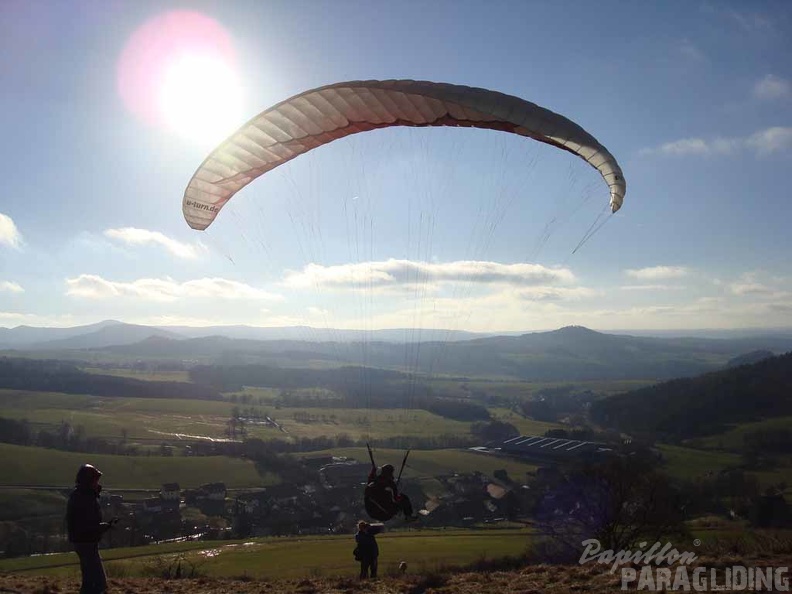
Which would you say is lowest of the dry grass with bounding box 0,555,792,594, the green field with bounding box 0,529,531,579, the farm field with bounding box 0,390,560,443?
the farm field with bounding box 0,390,560,443

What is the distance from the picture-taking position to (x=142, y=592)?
8.25m

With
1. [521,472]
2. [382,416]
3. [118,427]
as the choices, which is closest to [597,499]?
[521,472]

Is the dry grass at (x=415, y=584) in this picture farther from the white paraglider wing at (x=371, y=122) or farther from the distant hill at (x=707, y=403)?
the distant hill at (x=707, y=403)

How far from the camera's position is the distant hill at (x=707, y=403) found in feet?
214

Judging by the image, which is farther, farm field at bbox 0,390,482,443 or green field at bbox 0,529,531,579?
farm field at bbox 0,390,482,443

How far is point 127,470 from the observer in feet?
134

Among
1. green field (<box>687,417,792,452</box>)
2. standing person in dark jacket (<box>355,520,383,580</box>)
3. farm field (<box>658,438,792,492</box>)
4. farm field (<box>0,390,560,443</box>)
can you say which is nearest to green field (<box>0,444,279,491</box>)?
farm field (<box>0,390,560,443</box>)

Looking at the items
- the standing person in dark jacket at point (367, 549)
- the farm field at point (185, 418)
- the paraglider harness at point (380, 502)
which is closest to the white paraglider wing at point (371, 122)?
the paraglider harness at point (380, 502)

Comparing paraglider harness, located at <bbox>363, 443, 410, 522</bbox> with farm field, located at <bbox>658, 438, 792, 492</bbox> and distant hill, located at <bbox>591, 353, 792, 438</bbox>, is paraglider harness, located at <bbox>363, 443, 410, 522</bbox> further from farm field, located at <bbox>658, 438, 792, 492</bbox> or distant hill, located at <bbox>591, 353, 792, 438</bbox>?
distant hill, located at <bbox>591, 353, 792, 438</bbox>

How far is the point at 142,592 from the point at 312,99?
8489mm

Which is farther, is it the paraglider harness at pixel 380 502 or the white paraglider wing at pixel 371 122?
the white paraglider wing at pixel 371 122

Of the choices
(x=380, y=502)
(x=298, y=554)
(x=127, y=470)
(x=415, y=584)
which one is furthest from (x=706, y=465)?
(x=127, y=470)

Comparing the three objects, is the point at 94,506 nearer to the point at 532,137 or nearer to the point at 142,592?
the point at 142,592

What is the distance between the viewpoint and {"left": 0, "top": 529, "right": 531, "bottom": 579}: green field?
17453 millimetres
